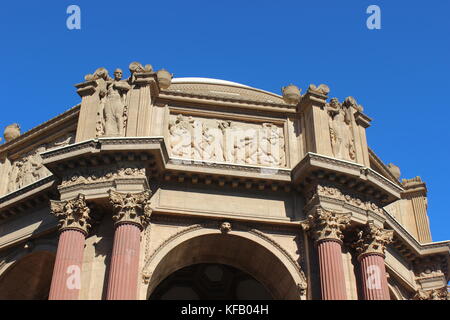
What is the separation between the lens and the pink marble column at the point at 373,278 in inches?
944

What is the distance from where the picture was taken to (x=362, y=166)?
2523 centimetres

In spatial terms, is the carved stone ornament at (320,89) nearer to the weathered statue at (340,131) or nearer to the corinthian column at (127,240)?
the weathered statue at (340,131)

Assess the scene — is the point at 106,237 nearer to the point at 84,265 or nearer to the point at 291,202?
the point at 84,265

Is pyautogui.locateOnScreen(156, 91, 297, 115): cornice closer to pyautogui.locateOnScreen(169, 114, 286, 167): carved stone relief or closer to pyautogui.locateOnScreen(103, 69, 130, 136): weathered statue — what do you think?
pyautogui.locateOnScreen(169, 114, 286, 167): carved stone relief

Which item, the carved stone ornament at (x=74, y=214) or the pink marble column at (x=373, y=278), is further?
the pink marble column at (x=373, y=278)

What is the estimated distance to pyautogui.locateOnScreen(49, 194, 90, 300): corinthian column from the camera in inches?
876

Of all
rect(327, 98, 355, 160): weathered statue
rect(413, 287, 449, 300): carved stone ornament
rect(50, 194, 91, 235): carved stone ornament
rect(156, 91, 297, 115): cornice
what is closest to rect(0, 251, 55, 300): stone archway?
rect(50, 194, 91, 235): carved stone ornament

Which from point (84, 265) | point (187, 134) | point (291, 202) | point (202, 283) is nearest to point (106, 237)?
point (84, 265)

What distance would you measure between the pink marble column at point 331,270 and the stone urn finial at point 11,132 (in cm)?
1535

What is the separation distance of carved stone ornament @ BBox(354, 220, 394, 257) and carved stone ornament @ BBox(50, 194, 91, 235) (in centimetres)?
1002

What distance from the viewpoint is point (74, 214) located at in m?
23.7

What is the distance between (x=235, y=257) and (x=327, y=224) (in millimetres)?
4451

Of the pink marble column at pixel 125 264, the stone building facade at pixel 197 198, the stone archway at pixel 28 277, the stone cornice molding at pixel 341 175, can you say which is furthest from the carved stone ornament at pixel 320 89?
the stone archway at pixel 28 277

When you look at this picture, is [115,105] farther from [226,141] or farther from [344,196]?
[344,196]
